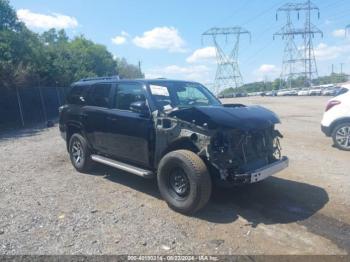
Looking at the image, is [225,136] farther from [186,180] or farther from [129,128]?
[129,128]

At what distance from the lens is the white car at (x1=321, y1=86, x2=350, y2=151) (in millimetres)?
8883

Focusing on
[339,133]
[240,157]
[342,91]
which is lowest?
[339,133]

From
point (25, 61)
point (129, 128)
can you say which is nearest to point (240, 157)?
point (129, 128)

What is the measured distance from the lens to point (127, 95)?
6098 millimetres

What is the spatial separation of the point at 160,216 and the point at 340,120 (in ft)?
20.4

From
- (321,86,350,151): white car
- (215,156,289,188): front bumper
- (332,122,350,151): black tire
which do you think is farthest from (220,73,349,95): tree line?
(215,156,289,188): front bumper

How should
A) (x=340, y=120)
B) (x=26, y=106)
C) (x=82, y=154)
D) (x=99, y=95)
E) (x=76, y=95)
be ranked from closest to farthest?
1. (x=99, y=95)
2. (x=82, y=154)
3. (x=76, y=95)
4. (x=340, y=120)
5. (x=26, y=106)

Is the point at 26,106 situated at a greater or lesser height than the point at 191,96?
lesser

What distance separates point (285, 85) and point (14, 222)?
99.7 meters

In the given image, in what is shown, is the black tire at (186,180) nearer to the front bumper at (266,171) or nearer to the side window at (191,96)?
the front bumper at (266,171)

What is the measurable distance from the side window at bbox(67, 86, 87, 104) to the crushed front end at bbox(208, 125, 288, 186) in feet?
11.8

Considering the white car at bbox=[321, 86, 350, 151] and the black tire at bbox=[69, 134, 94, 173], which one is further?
the white car at bbox=[321, 86, 350, 151]

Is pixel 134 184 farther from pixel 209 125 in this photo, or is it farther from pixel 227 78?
pixel 227 78

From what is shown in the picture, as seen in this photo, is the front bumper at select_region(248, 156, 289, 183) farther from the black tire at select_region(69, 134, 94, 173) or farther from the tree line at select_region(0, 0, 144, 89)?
the tree line at select_region(0, 0, 144, 89)
